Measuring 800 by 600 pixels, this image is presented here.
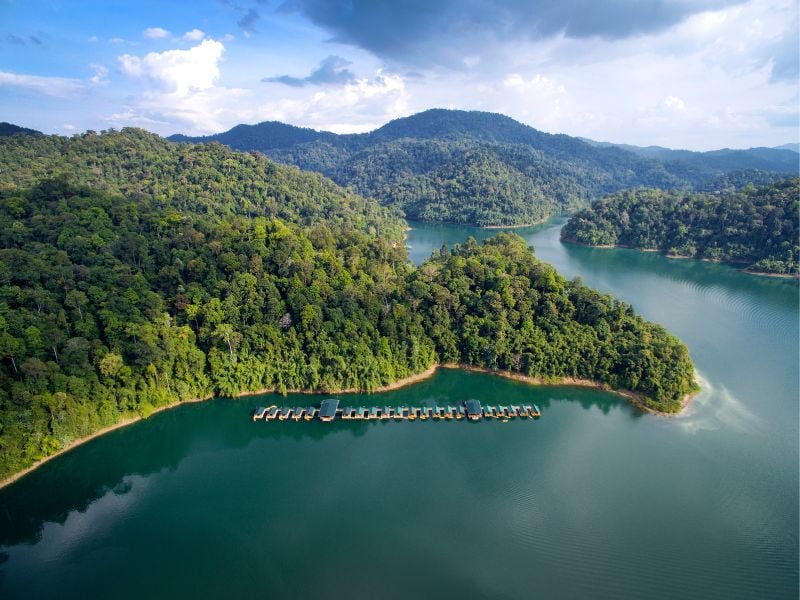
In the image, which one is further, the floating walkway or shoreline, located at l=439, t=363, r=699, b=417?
shoreline, located at l=439, t=363, r=699, b=417

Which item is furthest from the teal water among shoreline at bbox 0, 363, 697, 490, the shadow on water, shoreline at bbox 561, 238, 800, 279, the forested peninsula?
shoreline at bbox 561, 238, 800, 279

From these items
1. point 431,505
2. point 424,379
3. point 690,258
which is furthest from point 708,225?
point 431,505

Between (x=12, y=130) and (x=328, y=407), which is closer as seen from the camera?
(x=328, y=407)

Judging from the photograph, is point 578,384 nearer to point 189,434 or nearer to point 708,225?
point 189,434

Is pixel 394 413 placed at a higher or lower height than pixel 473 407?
lower

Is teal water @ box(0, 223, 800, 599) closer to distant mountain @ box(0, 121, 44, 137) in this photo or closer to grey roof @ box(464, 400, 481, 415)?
grey roof @ box(464, 400, 481, 415)

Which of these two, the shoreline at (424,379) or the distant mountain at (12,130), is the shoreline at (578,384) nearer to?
the shoreline at (424,379)
